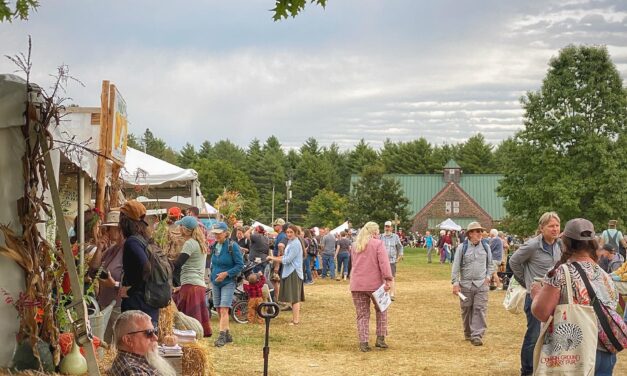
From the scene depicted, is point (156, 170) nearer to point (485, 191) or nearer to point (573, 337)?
point (573, 337)

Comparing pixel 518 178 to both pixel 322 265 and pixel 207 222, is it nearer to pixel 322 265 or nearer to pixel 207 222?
pixel 322 265

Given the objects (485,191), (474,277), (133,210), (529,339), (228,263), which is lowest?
(529,339)

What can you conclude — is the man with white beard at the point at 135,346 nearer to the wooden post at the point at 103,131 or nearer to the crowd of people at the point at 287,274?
the crowd of people at the point at 287,274

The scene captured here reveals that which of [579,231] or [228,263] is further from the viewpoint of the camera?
[228,263]

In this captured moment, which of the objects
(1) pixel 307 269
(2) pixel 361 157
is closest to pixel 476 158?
(2) pixel 361 157

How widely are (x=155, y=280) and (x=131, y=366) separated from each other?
2.60 m

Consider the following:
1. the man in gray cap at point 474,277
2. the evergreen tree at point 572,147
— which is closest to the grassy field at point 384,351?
the man in gray cap at point 474,277

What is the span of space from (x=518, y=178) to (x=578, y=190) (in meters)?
4.29

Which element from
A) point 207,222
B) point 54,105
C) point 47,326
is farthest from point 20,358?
point 207,222

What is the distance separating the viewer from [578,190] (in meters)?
53.2

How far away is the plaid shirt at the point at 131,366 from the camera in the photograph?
4.72 m

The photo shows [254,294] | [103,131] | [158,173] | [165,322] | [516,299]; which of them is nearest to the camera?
[103,131]

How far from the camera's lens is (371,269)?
12070 millimetres

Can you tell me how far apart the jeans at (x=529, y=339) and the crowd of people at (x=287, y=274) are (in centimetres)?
1
